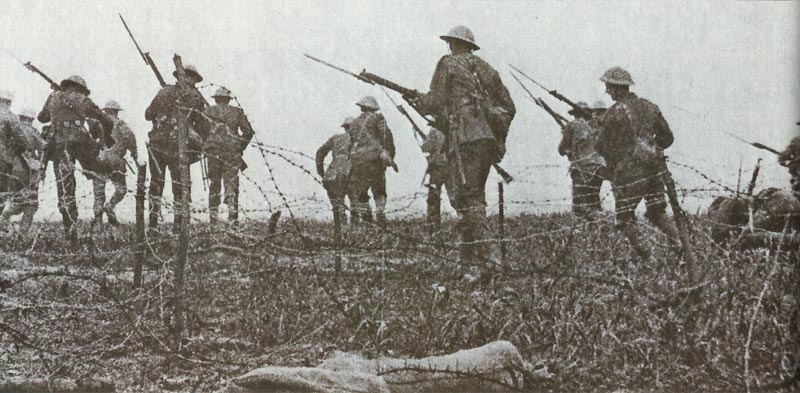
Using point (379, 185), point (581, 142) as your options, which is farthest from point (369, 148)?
point (581, 142)

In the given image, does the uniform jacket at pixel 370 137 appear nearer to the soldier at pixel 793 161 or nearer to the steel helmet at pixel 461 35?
the steel helmet at pixel 461 35

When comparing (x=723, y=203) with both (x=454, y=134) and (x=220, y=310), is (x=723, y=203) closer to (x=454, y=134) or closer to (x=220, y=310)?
(x=454, y=134)

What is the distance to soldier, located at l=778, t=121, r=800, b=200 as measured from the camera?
429 cm

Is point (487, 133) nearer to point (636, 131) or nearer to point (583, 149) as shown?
point (636, 131)

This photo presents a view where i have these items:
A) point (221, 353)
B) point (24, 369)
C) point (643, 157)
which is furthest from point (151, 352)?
point (643, 157)

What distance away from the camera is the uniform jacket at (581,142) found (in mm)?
9469

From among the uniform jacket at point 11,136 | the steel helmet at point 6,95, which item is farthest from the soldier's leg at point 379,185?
the steel helmet at point 6,95

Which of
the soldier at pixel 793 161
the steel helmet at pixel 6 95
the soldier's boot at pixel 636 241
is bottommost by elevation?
the soldier's boot at pixel 636 241

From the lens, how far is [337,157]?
10148mm

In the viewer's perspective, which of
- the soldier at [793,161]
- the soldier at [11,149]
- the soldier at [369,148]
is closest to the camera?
the soldier at [793,161]

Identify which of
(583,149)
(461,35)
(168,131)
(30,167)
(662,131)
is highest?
(461,35)

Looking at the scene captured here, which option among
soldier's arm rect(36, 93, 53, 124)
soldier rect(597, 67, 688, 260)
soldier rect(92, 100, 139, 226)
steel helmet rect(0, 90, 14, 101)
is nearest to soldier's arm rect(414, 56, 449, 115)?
soldier rect(597, 67, 688, 260)

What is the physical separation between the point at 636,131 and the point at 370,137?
423cm

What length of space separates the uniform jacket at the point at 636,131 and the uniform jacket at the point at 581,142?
3029 millimetres
